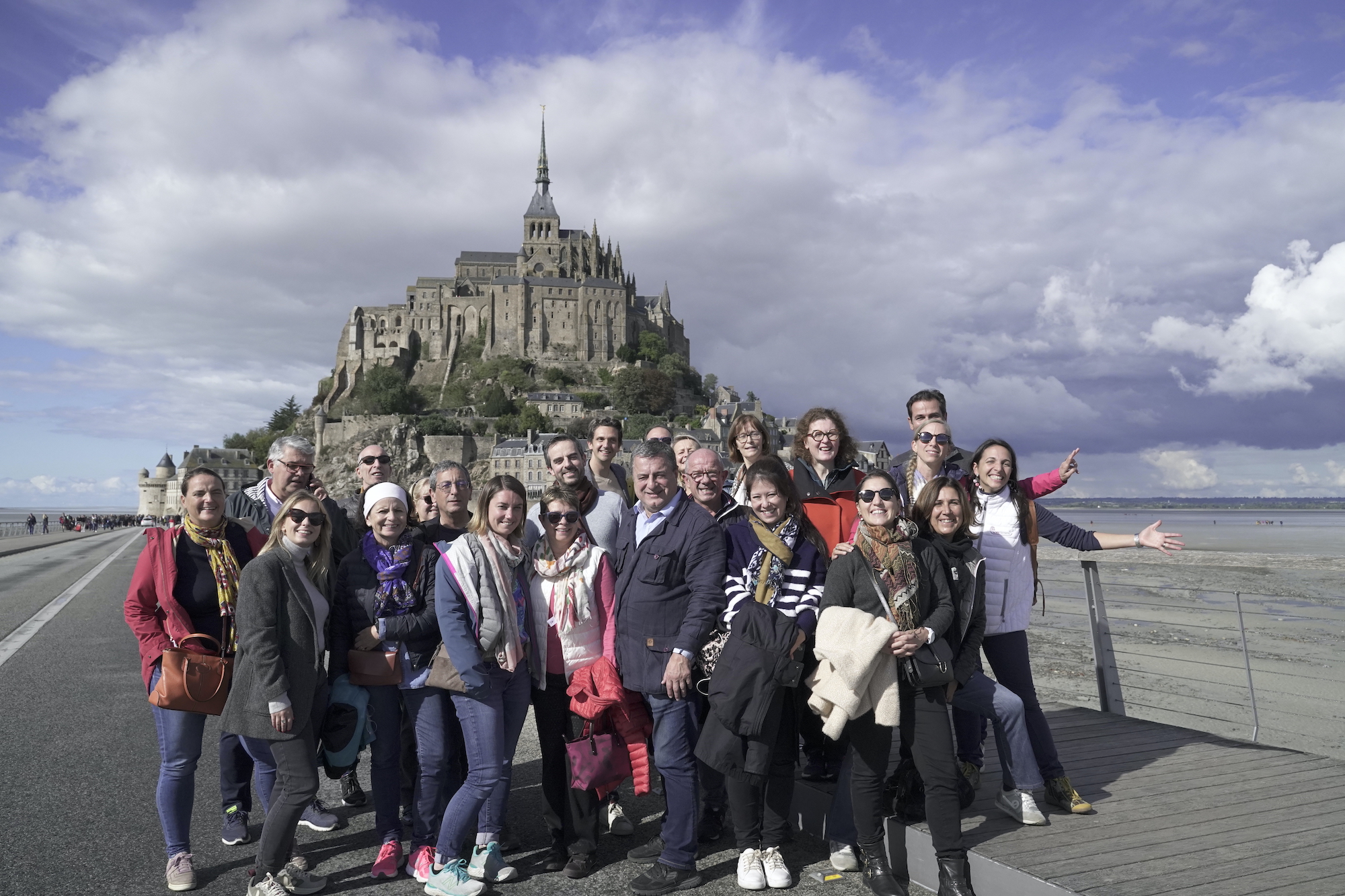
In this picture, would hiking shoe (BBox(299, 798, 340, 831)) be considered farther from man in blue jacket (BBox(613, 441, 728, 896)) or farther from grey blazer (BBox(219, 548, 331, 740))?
man in blue jacket (BBox(613, 441, 728, 896))

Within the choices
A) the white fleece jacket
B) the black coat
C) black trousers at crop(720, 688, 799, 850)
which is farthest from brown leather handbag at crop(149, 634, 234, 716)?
the white fleece jacket

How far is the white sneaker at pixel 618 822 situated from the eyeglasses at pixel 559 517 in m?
1.81

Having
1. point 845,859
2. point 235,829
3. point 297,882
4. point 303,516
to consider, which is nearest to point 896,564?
point 845,859

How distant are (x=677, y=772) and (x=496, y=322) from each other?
84.0m

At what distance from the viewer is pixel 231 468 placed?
276 ft

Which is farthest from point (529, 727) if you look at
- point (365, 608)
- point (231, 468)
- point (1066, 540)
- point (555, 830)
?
point (231, 468)

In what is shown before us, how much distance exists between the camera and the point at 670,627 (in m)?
4.09

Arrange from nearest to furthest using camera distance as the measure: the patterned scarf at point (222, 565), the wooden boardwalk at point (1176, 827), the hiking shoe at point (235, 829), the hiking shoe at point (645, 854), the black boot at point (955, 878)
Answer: the wooden boardwalk at point (1176, 827) < the black boot at point (955, 878) < the patterned scarf at point (222, 565) < the hiking shoe at point (645, 854) < the hiking shoe at point (235, 829)

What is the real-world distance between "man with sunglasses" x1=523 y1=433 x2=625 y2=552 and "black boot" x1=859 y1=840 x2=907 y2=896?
83.0 inches

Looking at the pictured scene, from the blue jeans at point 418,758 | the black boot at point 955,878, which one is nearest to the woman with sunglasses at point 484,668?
the blue jeans at point 418,758

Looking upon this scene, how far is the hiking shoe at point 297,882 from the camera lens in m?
3.83

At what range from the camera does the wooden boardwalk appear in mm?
3355

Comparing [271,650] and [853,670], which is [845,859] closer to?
[853,670]

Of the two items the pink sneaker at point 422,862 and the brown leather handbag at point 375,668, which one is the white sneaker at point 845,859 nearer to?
the pink sneaker at point 422,862
